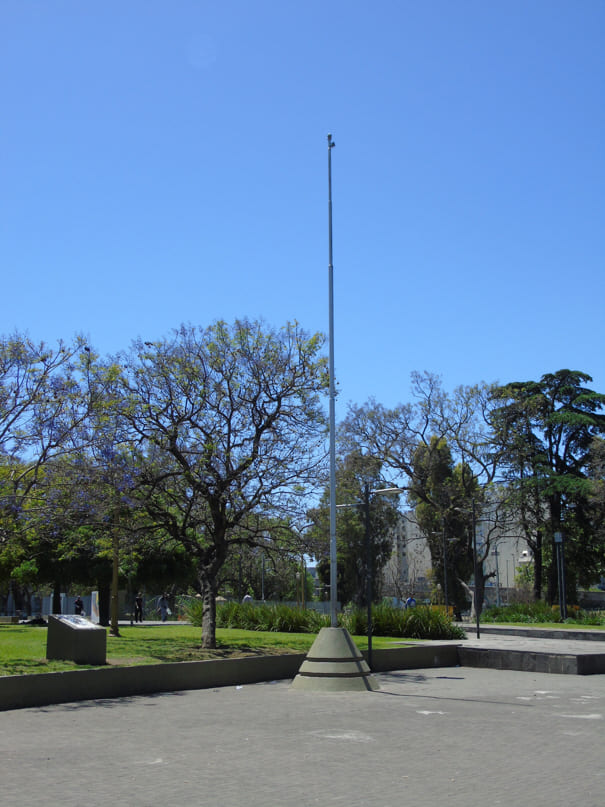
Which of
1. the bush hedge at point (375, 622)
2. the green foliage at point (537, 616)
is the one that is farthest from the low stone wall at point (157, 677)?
the green foliage at point (537, 616)

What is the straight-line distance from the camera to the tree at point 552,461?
47.1 meters

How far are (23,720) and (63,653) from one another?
4.44 m

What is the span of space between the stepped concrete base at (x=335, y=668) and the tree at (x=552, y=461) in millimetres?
31521

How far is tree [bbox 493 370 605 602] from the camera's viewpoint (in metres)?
47.1

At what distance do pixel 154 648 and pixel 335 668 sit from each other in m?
6.05

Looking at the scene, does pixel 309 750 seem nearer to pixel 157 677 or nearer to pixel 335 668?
pixel 335 668

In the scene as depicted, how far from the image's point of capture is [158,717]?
12.7m

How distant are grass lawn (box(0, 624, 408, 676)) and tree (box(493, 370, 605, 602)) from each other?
22.6 metres

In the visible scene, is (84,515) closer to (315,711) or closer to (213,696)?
(213,696)

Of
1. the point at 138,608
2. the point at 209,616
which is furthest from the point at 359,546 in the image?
the point at 209,616

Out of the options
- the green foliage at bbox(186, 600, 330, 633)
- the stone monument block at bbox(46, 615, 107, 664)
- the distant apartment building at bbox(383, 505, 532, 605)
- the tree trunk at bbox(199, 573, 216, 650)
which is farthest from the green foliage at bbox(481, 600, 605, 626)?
the stone monument block at bbox(46, 615, 107, 664)

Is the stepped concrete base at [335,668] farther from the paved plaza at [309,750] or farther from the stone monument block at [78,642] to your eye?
the stone monument block at [78,642]

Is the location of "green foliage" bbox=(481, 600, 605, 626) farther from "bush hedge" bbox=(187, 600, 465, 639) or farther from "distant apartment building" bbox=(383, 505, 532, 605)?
"bush hedge" bbox=(187, 600, 465, 639)

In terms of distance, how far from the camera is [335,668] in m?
16.6
